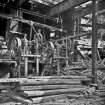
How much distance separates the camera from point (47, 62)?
9.93 metres

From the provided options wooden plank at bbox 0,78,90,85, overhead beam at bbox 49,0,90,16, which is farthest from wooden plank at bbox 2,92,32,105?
overhead beam at bbox 49,0,90,16

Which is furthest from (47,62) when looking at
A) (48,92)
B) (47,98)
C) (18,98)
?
(18,98)

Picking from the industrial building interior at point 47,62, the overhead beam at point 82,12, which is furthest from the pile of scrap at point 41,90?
the overhead beam at point 82,12

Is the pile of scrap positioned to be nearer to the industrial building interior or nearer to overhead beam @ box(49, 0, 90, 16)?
the industrial building interior

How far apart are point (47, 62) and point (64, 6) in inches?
179

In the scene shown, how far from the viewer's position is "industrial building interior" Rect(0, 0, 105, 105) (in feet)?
20.7

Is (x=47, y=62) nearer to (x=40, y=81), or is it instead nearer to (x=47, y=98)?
(x=40, y=81)

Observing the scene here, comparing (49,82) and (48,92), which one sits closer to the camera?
(48,92)

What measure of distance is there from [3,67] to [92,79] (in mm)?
4431

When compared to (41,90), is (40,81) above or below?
above

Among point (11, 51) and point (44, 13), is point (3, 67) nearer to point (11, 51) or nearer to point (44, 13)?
point (11, 51)

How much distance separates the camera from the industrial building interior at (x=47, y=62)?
6.32 meters

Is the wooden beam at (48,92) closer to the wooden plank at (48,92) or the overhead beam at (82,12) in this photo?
the wooden plank at (48,92)

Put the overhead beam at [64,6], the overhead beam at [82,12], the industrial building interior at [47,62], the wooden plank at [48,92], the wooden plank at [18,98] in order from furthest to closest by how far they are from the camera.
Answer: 1. the overhead beam at [82,12]
2. the overhead beam at [64,6]
3. the industrial building interior at [47,62]
4. the wooden plank at [48,92]
5. the wooden plank at [18,98]
